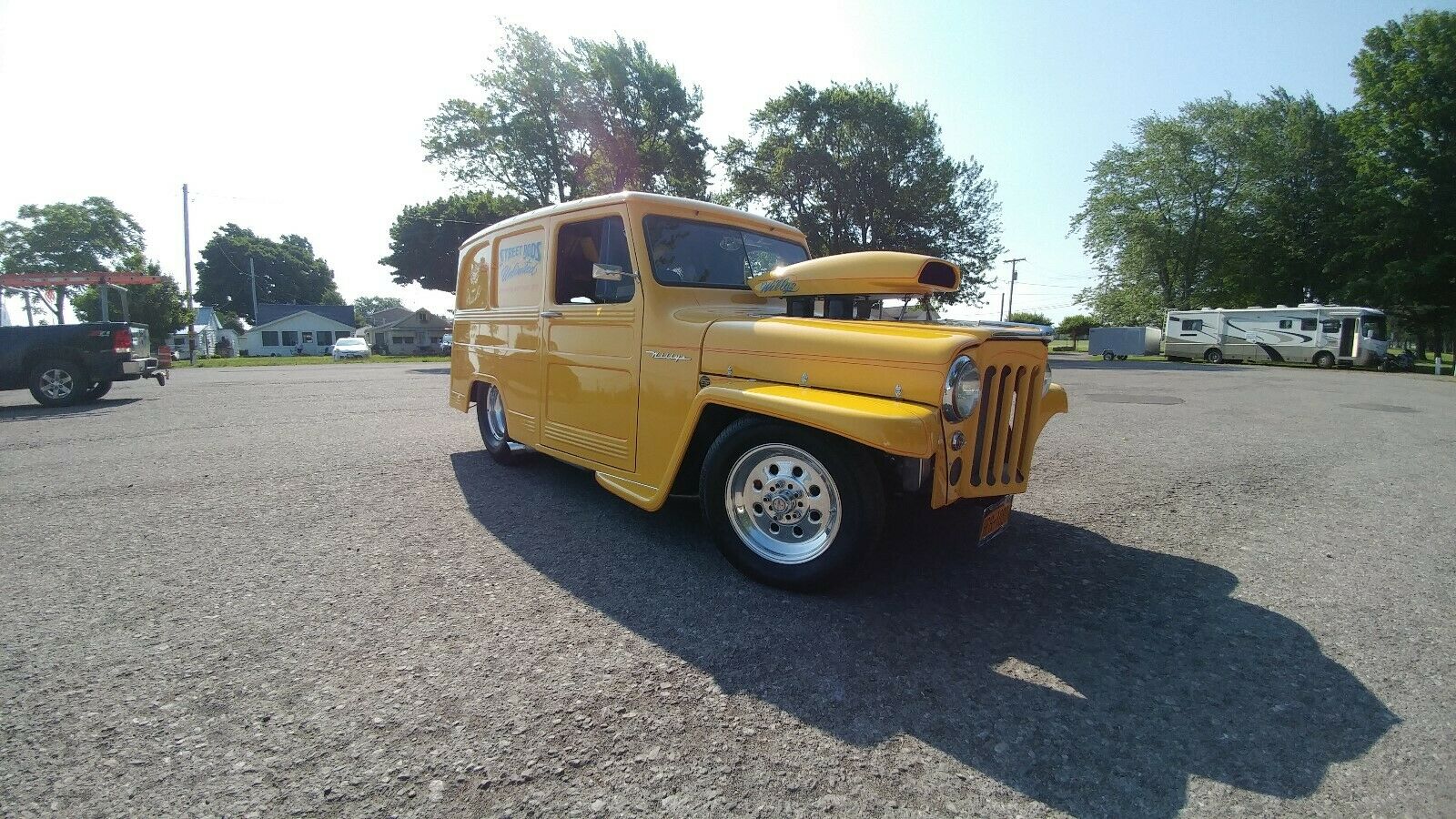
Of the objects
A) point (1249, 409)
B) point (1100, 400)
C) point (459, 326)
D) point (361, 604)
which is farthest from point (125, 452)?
point (1249, 409)

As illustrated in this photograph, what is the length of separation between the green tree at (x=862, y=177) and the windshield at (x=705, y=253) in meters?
30.1

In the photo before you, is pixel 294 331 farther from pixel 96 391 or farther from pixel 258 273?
pixel 96 391

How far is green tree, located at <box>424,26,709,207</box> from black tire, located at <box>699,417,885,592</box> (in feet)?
97.1

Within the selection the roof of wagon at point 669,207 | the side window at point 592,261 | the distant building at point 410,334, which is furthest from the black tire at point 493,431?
the distant building at point 410,334

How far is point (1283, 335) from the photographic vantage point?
27.7 m

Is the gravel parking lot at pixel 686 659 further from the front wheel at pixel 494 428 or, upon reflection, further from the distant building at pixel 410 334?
the distant building at pixel 410 334

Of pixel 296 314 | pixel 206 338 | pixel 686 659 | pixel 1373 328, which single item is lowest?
pixel 686 659

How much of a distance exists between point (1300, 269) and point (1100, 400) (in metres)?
37.7

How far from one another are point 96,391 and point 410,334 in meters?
53.2

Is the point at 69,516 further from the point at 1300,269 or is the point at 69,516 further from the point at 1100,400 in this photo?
the point at 1300,269

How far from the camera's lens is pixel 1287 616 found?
2.85 meters

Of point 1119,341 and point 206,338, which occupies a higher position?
point 1119,341

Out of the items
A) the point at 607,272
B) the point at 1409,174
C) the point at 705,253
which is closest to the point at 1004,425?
the point at 705,253

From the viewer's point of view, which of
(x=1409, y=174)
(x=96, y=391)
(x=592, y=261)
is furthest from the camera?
(x=1409, y=174)
